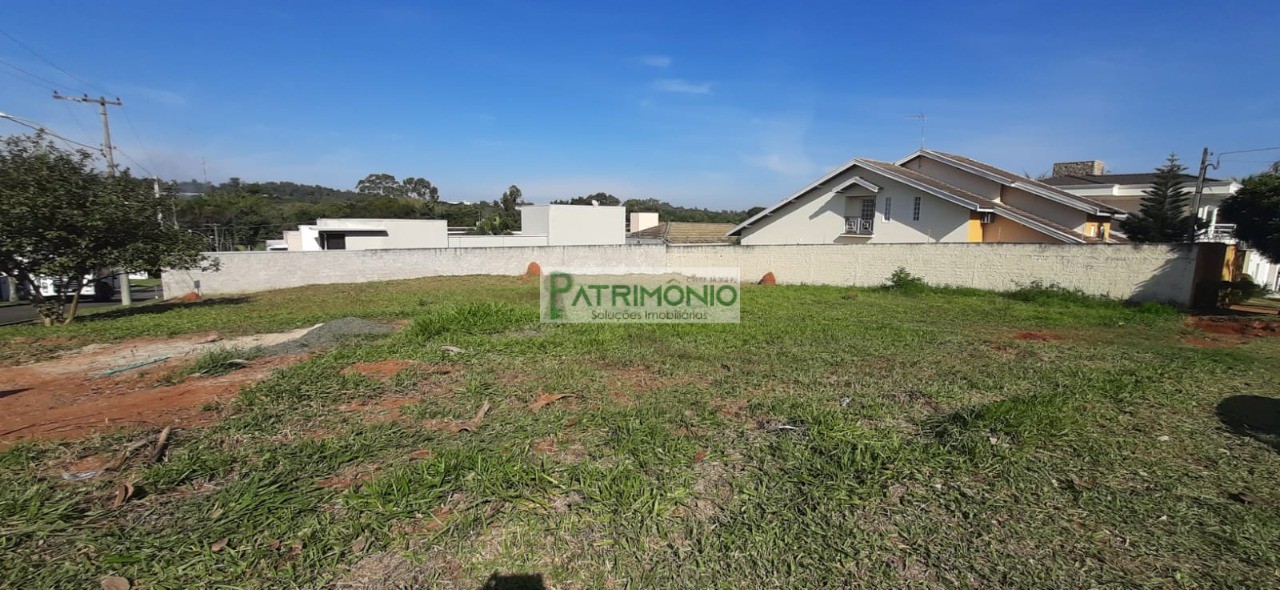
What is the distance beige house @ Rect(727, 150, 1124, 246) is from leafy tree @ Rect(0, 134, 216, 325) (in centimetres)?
1767

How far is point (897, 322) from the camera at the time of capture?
28.4ft

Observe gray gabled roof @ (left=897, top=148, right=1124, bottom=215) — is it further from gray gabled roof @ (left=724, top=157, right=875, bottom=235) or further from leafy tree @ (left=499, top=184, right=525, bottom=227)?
leafy tree @ (left=499, top=184, right=525, bottom=227)

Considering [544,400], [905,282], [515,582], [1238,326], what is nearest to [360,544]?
[515,582]

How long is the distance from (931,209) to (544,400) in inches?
615

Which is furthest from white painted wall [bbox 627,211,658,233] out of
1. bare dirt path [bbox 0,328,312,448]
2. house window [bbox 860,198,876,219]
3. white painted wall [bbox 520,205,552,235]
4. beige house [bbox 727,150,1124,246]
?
bare dirt path [bbox 0,328,312,448]

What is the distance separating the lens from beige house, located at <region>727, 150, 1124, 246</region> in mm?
15406

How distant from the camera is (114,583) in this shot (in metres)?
2.05

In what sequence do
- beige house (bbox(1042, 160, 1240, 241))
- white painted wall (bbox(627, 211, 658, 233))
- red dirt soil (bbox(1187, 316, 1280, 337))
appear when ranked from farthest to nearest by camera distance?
1. white painted wall (bbox(627, 211, 658, 233))
2. beige house (bbox(1042, 160, 1240, 241))
3. red dirt soil (bbox(1187, 316, 1280, 337))

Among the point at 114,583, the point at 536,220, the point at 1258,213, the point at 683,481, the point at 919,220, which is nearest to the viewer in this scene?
the point at 114,583

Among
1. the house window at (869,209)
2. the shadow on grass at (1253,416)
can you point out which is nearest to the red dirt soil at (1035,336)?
the shadow on grass at (1253,416)

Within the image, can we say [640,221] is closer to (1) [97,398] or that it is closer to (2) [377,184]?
(1) [97,398]

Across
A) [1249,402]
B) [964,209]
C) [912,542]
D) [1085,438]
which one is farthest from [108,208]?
[964,209]

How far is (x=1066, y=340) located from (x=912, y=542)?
6.50 m

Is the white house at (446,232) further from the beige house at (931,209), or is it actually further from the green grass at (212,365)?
the green grass at (212,365)
